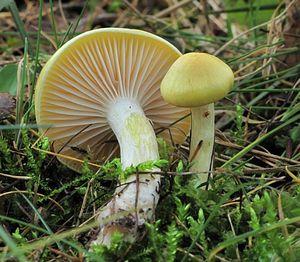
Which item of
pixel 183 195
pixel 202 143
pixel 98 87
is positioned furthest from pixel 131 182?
pixel 98 87

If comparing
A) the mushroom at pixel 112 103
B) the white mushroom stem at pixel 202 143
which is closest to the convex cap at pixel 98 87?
the mushroom at pixel 112 103

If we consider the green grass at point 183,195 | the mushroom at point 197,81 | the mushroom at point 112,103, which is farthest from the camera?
the mushroom at point 112,103

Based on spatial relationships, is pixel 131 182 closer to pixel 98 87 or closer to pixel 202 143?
pixel 202 143

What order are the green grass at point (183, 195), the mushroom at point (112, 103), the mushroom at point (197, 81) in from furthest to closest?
the mushroom at point (112, 103), the mushroom at point (197, 81), the green grass at point (183, 195)

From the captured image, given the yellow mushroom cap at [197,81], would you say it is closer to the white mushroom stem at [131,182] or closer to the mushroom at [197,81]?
the mushroom at [197,81]

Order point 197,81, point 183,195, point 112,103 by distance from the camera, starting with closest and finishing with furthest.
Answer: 1. point 197,81
2. point 183,195
3. point 112,103

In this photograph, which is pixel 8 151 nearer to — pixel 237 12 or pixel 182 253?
pixel 182 253

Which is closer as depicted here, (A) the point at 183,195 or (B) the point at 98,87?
(A) the point at 183,195

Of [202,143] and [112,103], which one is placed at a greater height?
[112,103]
